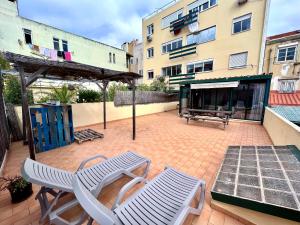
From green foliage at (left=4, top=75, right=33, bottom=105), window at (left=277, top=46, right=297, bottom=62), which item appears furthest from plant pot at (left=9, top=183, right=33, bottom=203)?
window at (left=277, top=46, right=297, bottom=62)

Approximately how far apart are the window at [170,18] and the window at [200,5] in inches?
49.5

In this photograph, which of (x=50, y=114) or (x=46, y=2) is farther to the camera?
(x=46, y=2)

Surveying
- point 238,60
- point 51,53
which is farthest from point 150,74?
point 51,53

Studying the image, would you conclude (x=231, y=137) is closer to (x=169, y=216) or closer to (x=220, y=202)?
(x=220, y=202)

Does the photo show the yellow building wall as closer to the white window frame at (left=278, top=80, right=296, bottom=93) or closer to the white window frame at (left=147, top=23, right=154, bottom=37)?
the white window frame at (left=147, top=23, right=154, bottom=37)

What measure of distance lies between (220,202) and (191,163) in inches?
59.9

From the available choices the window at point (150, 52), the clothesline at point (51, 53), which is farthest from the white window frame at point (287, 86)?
the clothesline at point (51, 53)

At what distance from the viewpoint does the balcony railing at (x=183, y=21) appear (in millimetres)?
14334

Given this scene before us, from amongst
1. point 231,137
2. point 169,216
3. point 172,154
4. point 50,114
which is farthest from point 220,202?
point 50,114

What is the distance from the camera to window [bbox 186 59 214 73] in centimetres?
1396

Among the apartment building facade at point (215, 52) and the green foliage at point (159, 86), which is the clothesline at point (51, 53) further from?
the apartment building facade at point (215, 52)

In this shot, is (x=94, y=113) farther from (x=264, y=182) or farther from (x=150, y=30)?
(x=150, y=30)

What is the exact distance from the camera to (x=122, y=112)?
406 inches

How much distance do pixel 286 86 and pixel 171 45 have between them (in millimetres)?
14763
